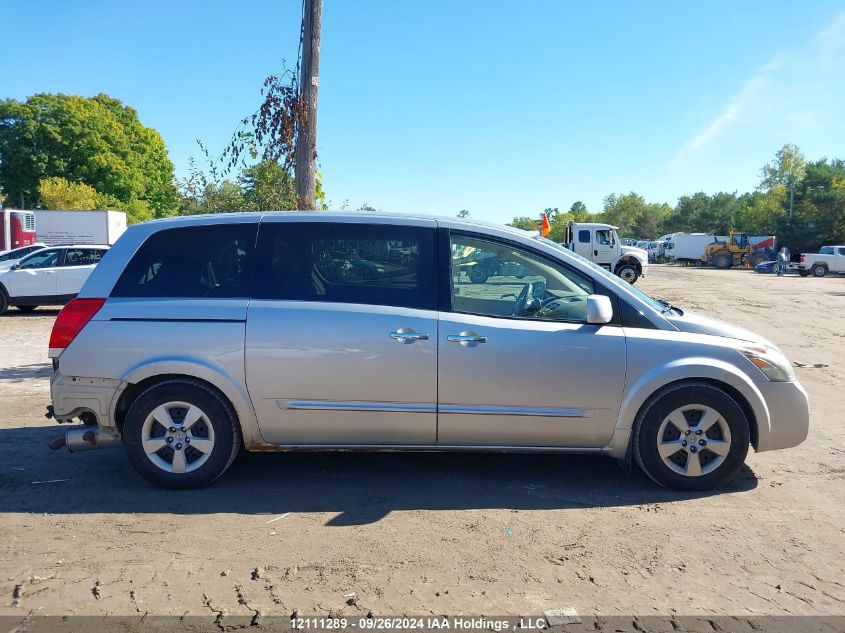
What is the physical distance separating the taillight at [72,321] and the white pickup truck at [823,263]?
44.0m

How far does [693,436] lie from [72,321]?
4.36 meters

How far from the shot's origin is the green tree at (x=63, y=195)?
46281 mm

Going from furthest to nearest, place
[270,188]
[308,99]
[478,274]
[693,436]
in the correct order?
[270,188]
[308,99]
[478,274]
[693,436]

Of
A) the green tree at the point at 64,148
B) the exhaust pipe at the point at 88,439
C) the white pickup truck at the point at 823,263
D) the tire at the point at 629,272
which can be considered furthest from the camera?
the green tree at the point at 64,148

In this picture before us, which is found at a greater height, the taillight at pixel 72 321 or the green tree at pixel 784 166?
the green tree at pixel 784 166

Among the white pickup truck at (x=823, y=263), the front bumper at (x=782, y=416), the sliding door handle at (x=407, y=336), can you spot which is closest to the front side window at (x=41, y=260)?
the sliding door handle at (x=407, y=336)

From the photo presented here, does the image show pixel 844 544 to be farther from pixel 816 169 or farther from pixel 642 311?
pixel 816 169

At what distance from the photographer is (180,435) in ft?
15.1

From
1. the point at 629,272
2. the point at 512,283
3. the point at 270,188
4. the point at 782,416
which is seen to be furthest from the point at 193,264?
the point at 629,272

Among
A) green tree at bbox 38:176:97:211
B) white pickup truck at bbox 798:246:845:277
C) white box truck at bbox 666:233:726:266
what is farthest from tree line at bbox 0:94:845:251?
white pickup truck at bbox 798:246:845:277

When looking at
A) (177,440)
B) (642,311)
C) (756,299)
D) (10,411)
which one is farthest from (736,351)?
(756,299)

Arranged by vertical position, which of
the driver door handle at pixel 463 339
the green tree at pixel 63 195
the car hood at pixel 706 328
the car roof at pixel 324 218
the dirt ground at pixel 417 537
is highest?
the green tree at pixel 63 195

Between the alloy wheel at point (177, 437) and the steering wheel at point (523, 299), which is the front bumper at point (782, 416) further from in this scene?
the alloy wheel at point (177, 437)

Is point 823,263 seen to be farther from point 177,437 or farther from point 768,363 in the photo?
point 177,437
